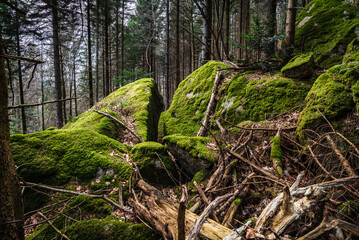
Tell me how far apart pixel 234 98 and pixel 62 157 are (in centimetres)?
511

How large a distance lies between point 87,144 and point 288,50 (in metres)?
6.53

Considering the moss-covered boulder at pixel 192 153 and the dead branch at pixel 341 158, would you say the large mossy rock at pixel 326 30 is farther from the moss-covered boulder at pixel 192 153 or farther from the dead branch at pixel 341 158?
the moss-covered boulder at pixel 192 153

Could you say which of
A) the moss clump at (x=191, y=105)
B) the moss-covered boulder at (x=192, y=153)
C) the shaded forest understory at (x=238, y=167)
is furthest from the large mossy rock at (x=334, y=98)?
the moss clump at (x=191, y=105)

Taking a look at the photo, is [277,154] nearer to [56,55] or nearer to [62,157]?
[62,157]

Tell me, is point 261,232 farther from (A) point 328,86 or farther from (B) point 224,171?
(A) point 328,86

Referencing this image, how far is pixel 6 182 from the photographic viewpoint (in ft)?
4.53

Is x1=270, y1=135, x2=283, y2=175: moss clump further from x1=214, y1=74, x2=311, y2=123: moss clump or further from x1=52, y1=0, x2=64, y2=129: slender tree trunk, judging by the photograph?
x1=52, y1=0, x2=64, y2=129: slender tree trunk

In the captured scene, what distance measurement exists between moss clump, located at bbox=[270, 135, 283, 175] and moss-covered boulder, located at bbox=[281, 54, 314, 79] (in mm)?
2424

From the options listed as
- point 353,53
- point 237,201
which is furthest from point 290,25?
point 237,201

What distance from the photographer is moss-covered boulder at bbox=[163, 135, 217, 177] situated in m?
3.70

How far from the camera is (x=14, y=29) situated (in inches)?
482

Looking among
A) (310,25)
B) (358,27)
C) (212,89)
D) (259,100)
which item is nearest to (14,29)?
(212,89)

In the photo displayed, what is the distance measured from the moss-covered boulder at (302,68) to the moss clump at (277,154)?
7.95 feet

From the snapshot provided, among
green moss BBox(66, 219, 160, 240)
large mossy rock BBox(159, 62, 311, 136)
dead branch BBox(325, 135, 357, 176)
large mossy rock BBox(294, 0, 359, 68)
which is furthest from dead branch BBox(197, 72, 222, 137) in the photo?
green moss BBox(66, 219, 160, 240)
